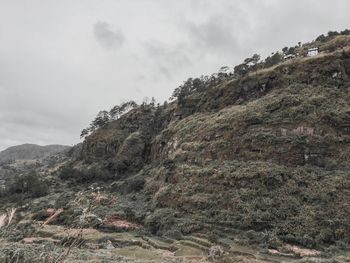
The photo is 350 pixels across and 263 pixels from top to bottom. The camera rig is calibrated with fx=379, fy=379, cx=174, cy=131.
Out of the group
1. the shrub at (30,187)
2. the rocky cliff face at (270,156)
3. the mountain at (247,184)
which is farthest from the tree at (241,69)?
the shrub at (30,187)

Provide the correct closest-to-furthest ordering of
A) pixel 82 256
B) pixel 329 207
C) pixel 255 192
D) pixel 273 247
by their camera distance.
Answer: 1. pixel 82 256
2. pixel 273 247
3. pixel 329 207
4. pixel 255 192

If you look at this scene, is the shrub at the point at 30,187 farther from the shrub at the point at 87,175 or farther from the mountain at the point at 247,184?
the shrub at the point at 87,175

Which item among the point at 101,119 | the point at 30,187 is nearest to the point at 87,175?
the point at 30,187

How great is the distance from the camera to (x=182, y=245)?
29.2 metres

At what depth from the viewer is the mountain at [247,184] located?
29.2 m

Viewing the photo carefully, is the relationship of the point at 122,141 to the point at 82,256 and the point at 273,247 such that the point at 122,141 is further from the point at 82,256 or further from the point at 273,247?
the point at 82,256

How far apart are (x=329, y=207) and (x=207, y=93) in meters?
35.1

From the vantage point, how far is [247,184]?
37406 mm

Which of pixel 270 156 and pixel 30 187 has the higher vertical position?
pixel 270 156

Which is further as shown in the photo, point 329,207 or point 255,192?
point 255,192

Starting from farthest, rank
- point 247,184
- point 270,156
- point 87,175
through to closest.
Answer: point 87,175, point 270,156, point 247,184

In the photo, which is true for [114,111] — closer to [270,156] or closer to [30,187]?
[30,187]

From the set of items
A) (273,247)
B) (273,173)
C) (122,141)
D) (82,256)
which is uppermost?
(122,141)

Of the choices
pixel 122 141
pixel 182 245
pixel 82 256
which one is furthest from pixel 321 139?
pixel 122 141
